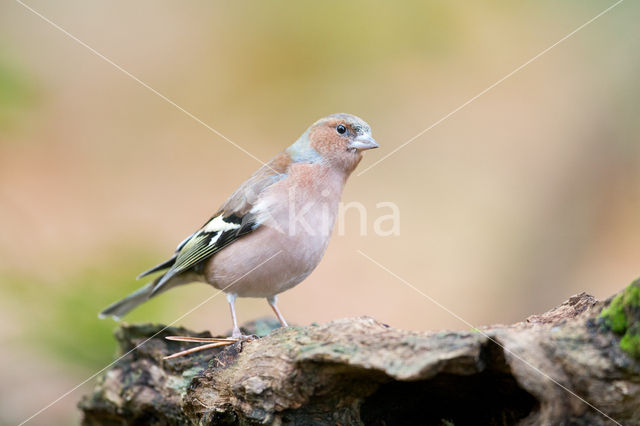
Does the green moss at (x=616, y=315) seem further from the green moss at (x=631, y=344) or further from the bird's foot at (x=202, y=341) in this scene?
the bird's foot at (x=202, y=341)

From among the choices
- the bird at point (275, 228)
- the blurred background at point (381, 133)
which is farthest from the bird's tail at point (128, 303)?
the blurred background at point (381, 133)

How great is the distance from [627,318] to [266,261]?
2.66 m

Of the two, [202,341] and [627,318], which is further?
[202,341]

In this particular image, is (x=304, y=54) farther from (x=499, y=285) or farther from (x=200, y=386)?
(x=200, y=386)

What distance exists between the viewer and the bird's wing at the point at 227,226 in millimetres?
4566

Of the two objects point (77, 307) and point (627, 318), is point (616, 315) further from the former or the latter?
point (77, 307)

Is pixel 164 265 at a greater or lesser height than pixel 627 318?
greater

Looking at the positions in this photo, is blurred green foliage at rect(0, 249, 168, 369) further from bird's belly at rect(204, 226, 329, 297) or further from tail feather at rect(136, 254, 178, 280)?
bird's belly at rect(204, 226, 329, 297)

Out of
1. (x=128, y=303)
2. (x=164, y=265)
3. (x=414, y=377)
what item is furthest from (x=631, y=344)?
(x=128, y=303)

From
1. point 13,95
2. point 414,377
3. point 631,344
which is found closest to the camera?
point 631,344

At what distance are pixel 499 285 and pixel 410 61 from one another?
3.37 m

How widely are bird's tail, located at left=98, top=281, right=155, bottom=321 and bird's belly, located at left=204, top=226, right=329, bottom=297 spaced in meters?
0.83

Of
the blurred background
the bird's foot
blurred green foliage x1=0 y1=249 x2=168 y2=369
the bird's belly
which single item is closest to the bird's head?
the bird's belly

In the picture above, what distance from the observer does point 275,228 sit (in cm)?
435
